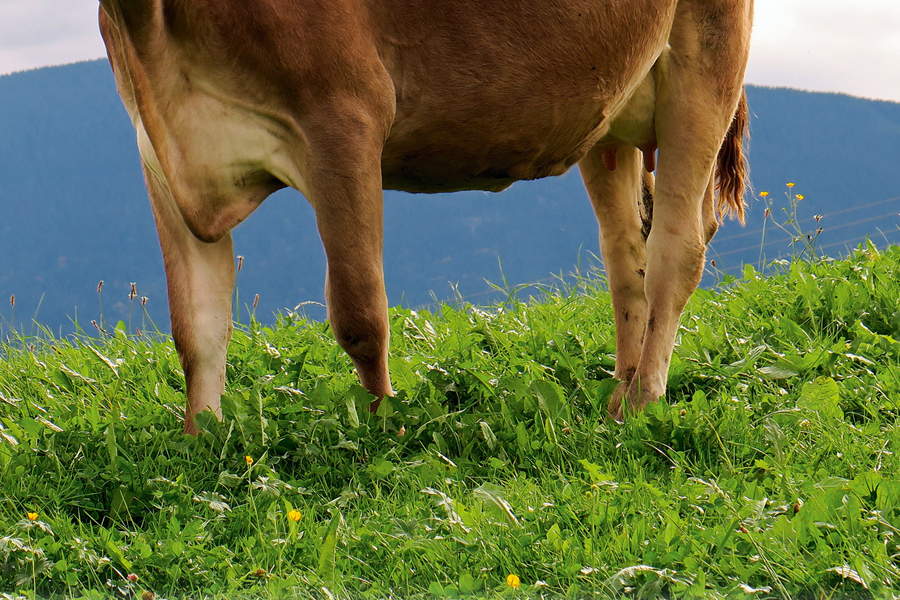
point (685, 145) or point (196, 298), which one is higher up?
point (685, 145)

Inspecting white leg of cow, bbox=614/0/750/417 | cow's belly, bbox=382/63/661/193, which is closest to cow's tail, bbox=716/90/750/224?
white leg of cow, bbox=614/0/750/417

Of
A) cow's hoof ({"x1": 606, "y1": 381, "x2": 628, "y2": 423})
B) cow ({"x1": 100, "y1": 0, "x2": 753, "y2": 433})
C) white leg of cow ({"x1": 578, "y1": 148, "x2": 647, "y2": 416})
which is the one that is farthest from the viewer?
white leg of cow ({"x1": 578, "y1": 148, "x2": 647, "y2": 416})

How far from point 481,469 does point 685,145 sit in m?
1.79

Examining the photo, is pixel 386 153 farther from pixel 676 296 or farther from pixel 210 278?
pixel 676 296

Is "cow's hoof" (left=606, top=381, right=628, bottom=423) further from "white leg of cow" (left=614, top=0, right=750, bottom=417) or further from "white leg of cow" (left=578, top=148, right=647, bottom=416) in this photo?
"white leg of cow" (left=578, top=148, right=647, bottom=416)

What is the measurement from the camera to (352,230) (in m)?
2.88

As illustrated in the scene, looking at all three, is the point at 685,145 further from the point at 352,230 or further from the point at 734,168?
the point at 352,230

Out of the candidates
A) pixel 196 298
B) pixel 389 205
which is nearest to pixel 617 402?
pixel 196 298

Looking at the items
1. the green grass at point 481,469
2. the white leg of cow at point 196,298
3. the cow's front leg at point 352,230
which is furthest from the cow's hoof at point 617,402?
the white leg of cow at point 196,298

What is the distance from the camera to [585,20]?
3.33 metres

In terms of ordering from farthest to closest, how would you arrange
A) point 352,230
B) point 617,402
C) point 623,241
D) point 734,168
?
point 734,168
point 623,241
point 617,402
point 352,230

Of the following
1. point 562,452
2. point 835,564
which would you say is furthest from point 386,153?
point 835,564

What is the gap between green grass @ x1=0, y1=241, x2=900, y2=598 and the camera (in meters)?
2.26

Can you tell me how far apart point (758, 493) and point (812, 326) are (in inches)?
78.7
